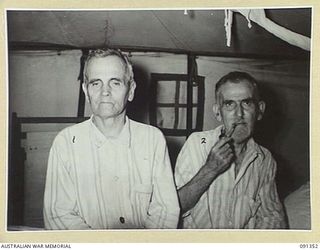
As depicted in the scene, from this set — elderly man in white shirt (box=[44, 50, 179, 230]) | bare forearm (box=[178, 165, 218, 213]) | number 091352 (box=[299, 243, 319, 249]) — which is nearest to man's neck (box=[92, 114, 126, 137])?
elderly man in white shirt (box=[44, 50, 179, 230])

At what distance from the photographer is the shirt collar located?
0.61m

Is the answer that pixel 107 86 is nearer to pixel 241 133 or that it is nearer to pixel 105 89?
pixel 105 89

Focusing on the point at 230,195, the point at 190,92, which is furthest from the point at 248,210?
the point at 190,92

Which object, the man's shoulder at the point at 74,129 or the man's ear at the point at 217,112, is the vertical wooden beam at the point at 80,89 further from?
the man's ear at the point at 217,112

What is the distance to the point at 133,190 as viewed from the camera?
61cm

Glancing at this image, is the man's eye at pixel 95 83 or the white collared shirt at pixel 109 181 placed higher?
the man's eye at pixel 95 83

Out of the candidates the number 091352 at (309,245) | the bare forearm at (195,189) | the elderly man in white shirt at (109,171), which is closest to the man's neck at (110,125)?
the elderly man in white shirt at (109,171)

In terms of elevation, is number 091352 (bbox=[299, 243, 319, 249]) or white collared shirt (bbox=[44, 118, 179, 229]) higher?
white collared shirt (bbox=[44, 118, 179, 229])

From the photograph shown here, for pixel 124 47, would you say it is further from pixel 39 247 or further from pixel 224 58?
pixel 39 247

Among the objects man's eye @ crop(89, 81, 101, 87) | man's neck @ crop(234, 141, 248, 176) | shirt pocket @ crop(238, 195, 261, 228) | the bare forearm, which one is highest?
man's eye @ crop(89, 81, 101, 87)

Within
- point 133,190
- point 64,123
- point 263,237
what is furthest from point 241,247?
point 64,123

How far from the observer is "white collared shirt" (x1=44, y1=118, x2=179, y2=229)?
1.98 ft

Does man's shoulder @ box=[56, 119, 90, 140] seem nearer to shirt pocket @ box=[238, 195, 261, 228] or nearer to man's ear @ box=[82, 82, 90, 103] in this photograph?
man's ear @ box=[82, 82, 90, 103]

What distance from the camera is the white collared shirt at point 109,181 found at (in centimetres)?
60
